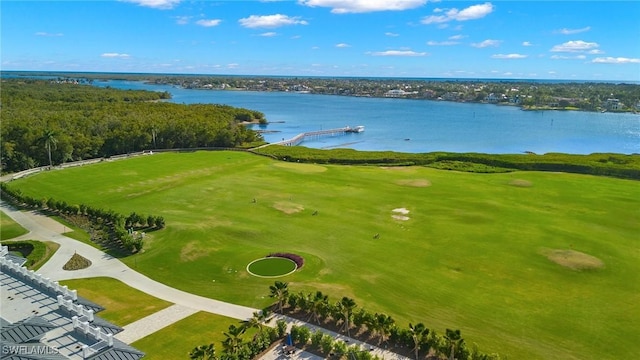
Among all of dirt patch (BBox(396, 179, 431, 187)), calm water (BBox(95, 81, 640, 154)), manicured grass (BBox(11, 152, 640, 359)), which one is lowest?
manicured grass (BBox(11, 152, 640, 359))

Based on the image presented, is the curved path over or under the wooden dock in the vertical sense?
under

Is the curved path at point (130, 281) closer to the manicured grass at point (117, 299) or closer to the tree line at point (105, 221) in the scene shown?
the manicured grass at point (117, 299)

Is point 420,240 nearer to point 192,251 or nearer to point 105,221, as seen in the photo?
point 192,251

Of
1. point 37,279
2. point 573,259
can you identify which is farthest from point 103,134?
point 573,259

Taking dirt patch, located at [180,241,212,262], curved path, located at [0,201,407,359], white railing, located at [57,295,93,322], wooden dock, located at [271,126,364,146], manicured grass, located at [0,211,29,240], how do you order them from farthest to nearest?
wooden dock, located at [271,126,364,146]
manicured grass, located at [0,211,29,240]
dirt patch, located at [180,241,212,262]
curved path, located at [0,201,407,359]
white railing, located at [57,295,93,322]

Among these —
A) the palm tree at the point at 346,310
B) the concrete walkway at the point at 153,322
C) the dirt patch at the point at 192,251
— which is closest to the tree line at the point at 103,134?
the dirt patch at the point at 192,251

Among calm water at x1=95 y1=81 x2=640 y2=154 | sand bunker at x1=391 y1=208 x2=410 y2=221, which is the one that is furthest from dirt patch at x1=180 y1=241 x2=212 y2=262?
calm water at x1=95 y1=81 x2=640 y2=154

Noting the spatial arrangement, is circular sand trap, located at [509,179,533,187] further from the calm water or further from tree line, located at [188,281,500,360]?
tree line, located at [188,281,500,360]
